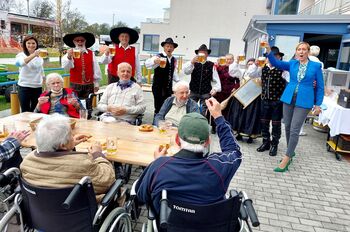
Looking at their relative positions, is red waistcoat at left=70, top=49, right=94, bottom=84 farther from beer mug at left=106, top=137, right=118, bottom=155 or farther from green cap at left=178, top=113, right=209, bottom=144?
green cap at left=178, top=113, right=209, bottom=144

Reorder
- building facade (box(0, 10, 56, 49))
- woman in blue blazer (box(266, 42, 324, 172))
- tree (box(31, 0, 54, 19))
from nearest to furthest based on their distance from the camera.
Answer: woman in blue blazer (box(266, 42, 324, 172)) → building facade (box(0, 10, 56, 49)) → tree (box(31, 0, 54, 19))

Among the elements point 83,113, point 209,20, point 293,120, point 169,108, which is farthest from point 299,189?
point 209,20

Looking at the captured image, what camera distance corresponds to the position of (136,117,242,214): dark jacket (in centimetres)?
156

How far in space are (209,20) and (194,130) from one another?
24.3 meters

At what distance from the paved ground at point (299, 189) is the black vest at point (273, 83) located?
3.26ft

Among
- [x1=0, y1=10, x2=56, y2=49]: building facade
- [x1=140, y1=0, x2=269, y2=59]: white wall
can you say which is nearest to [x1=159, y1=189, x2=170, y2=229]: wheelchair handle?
[x1=140, y1=0, x2=269, y2=59]: white wall

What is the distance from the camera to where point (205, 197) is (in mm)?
1578

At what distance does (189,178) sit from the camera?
156cm

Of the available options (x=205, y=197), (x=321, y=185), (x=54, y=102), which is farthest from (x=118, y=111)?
(x=321, y=185)

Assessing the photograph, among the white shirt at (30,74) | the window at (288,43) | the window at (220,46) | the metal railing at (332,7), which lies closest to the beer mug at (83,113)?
the white shirt at (30,74)

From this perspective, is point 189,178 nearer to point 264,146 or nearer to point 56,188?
point 56,188

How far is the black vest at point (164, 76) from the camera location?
16.5ft

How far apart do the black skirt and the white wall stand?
19.5m

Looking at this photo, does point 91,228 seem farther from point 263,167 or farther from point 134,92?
point 263,167
